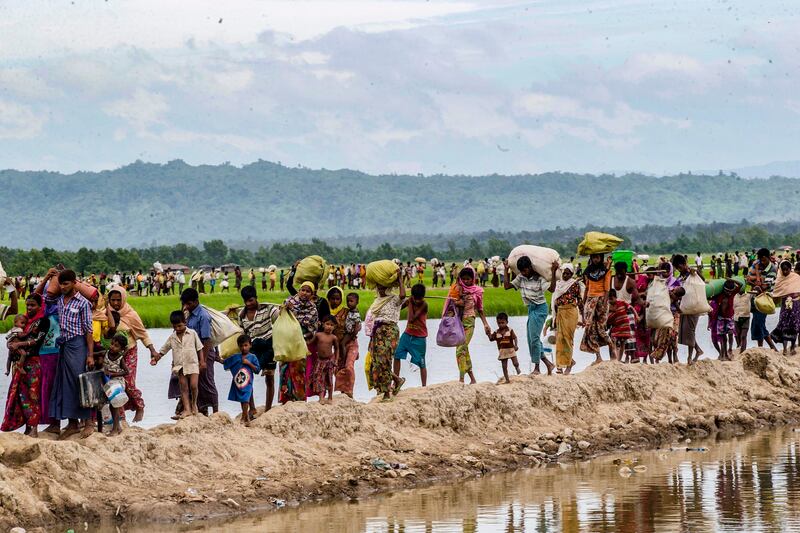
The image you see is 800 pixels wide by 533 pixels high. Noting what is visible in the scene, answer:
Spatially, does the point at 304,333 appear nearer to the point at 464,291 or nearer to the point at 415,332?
the point at 415,332

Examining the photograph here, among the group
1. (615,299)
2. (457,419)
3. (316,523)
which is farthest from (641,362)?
(316,523)

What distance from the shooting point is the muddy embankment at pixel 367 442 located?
431 inches

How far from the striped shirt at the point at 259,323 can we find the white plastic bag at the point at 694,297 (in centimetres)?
621

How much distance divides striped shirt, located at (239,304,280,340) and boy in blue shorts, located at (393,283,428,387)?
167 cm

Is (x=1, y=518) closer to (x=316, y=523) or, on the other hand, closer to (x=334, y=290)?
(x=316, y=523)

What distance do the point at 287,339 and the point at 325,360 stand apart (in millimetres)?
638

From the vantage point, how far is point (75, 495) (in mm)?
10812

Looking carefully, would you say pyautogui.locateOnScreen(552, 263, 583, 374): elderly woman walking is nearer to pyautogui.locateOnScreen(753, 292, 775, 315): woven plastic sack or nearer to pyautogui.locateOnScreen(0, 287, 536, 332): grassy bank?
pyautogui.locateOnScreen(753, 292, 775, 315): woven plastic sack

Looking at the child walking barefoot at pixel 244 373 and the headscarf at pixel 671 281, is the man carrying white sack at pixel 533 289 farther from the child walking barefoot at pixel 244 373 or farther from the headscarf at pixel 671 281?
the child walking barefoot at pixel 244 373

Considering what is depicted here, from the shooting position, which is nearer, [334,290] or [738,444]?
[334,290]

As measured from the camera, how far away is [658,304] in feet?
56.0

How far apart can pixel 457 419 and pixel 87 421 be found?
4.05m

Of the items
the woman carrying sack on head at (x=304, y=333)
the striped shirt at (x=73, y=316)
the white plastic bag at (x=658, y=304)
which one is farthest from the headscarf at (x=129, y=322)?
the white plastic bag at (x=658, y=304)

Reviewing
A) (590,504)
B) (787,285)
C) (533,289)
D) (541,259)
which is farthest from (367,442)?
(787,285)
